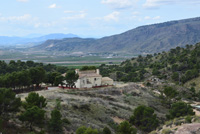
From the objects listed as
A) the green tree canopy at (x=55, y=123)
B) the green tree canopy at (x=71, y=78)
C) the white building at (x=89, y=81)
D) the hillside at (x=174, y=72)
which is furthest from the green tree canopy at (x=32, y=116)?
the hillside at (x=174, y=72)

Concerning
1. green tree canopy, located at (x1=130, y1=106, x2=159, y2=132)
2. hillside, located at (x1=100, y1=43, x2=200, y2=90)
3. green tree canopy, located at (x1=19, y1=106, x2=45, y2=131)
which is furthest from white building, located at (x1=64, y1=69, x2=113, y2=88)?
hillside, located at (x1=100, y1=43, x2=200, y2=90)

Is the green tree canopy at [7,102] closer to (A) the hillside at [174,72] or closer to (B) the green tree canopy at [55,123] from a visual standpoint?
(B) the green tree canopy at [55,123]

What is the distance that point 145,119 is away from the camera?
43.9m

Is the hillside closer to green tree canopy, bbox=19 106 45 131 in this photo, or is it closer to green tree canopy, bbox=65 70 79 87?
green tree canopy, bbox=65 70 79 87

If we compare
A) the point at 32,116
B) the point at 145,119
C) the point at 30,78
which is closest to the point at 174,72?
the point at 145,119

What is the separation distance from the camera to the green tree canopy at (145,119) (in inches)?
1699

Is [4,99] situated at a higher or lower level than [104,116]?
higher

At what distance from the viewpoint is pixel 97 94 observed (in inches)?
2307

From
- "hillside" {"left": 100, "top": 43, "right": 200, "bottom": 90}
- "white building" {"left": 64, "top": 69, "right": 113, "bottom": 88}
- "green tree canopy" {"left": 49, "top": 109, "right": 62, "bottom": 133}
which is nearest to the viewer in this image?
"green tree canopy" {"left": 49, "top": 109, "right": 62, "bottom": 133}

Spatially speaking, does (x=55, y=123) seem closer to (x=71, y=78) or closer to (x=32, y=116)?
(x=32, y=116)

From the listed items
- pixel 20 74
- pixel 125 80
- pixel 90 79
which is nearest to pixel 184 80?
pixel 125 80

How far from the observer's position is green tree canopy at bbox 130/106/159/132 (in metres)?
43.2

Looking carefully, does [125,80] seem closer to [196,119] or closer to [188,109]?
[188,109]

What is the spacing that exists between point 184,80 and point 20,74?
217 feet
